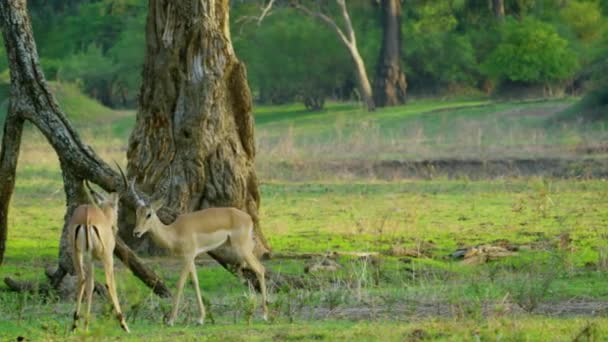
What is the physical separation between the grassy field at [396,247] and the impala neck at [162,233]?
1.44ft

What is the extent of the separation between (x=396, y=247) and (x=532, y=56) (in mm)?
28088

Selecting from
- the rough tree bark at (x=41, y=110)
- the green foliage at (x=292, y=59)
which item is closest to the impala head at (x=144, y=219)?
the rough tree bark at (x=41, y=110)

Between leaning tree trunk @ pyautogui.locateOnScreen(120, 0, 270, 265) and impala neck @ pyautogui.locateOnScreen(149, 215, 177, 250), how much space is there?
169 inches

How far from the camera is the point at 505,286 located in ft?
38.6

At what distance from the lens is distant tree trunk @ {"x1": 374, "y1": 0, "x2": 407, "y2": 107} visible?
144ft

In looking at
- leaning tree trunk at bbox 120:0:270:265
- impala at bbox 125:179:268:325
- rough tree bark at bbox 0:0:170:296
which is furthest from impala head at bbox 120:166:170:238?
leaning tree trunk at bbox 120:0:270:265

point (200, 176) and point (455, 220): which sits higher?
point (200, 176)

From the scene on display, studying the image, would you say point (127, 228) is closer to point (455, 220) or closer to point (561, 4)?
point (455, 220)

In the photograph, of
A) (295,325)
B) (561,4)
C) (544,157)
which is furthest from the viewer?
(561,4)

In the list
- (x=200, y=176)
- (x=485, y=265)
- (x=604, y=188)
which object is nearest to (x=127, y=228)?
(x=200, y=176)

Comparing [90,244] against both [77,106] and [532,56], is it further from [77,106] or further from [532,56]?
[532,56]

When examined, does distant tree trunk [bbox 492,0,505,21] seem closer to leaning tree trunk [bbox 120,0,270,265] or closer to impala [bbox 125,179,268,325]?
leaning tree trunk [bbox 120,0,270,265]

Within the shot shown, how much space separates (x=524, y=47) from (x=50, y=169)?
19.4 meters

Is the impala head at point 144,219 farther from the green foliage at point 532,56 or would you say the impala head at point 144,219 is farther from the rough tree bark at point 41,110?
the green foliage at point 532,56
